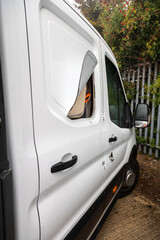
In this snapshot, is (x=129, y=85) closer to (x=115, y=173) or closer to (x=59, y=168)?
(x=115, y=173)

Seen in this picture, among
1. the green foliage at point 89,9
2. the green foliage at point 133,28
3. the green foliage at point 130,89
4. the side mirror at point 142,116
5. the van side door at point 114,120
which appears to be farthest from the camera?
the green foliage at point 89,9

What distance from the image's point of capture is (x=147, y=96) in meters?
3.33

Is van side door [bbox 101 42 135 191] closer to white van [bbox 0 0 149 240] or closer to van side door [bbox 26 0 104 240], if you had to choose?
white van [bbox 0 0 149 240]

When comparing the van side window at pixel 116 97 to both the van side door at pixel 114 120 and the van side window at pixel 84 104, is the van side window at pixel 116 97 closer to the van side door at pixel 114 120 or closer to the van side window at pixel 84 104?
the van side door at pixel 114 120

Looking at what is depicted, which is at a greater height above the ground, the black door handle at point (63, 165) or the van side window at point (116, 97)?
the van side window at point (116, 97)

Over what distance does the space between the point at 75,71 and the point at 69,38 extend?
0.20 meters

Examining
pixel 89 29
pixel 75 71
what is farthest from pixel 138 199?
pixel 89 29

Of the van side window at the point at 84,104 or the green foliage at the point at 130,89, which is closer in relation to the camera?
the van side window at the point at 84,104

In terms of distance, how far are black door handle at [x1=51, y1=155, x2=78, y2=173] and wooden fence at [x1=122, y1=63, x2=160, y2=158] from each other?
3065 millimetres

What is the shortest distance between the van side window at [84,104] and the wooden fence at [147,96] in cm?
262

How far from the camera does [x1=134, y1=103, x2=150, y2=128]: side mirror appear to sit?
1.80m

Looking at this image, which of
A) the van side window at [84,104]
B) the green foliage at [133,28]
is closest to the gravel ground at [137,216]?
the van side window at [84,104]

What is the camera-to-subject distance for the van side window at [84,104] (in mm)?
891

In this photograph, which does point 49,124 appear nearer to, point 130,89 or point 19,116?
point 19,116
